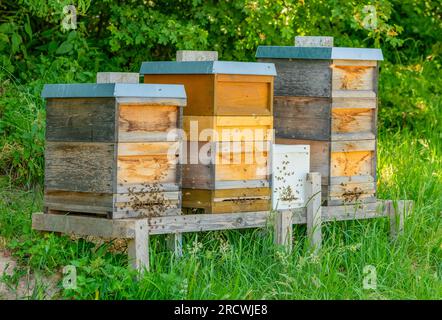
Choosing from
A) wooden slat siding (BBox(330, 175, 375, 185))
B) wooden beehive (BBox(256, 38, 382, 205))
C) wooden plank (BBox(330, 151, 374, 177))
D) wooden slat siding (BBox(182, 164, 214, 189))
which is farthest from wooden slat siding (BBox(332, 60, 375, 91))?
wooden slat siding (BBox(182, 164, 214, 189))

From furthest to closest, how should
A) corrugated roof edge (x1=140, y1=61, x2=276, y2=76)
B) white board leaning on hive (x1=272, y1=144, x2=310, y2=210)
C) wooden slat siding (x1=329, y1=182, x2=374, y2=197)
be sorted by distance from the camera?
wooden slat siding (x1=329, y1=182, x2=374, y2=197)
white board leaning on hive (x1=272, y1=144, x2=310, y2=210)
corrugated roof edge (x1=140, y1=61, x2=276, y2=76)

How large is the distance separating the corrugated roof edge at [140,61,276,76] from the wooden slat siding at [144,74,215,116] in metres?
0.04

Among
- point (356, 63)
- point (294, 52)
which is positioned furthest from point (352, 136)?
point (294, 52)

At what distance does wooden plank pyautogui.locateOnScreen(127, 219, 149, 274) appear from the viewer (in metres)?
5.70

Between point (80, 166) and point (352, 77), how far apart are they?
7.16 ft

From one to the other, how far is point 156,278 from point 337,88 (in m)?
2.06

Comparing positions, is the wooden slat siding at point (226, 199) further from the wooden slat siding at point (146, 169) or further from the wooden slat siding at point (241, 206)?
the wooden slat siding at point (146, 169)

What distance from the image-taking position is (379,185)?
830 centimetres

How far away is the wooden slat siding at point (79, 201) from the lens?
18.9 feet

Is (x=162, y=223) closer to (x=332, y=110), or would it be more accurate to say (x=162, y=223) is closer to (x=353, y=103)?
(x=332, y=110)

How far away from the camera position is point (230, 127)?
20.2 feet

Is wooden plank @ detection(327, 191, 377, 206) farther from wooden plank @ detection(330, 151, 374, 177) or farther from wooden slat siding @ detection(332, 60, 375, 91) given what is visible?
wooden slat siding @ detection(332, 60, 375, 91)
